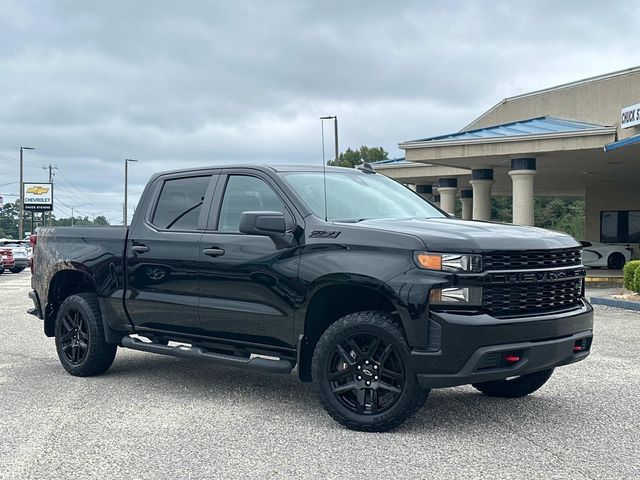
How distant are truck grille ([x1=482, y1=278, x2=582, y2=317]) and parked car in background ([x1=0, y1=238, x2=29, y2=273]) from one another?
3108cm

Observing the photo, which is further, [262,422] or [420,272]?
[262,422]

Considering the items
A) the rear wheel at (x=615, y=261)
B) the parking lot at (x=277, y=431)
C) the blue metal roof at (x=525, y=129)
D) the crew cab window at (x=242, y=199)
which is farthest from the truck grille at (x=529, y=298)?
the rear wheel at (x=615, y=261)

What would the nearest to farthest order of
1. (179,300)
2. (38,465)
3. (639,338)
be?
(38,465), (179,300), (639,338)

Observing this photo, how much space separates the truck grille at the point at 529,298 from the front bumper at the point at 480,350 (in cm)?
9

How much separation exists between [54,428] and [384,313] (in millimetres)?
2574

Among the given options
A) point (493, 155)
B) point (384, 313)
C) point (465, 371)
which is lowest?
point (465, 371)

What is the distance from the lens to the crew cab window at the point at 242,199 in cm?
648

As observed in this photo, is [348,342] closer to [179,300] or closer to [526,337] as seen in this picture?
[526,337]

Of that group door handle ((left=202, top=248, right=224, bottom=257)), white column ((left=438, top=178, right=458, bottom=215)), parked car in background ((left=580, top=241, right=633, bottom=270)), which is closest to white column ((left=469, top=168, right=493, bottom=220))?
parked car in background ((left=580, top=241, right=633, bottom=270))

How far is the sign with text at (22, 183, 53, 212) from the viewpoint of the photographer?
311 feet

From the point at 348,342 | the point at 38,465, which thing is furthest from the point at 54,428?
the point at 348,342

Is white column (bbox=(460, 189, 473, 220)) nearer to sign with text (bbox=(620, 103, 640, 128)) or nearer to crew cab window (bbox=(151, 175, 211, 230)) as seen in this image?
sign with text (bbox=(620, 103, 640, 128))

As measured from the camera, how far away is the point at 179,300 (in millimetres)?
6758

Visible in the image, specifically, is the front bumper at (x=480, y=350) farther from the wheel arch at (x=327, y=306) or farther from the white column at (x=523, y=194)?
the white column at (x=523, y=194)
